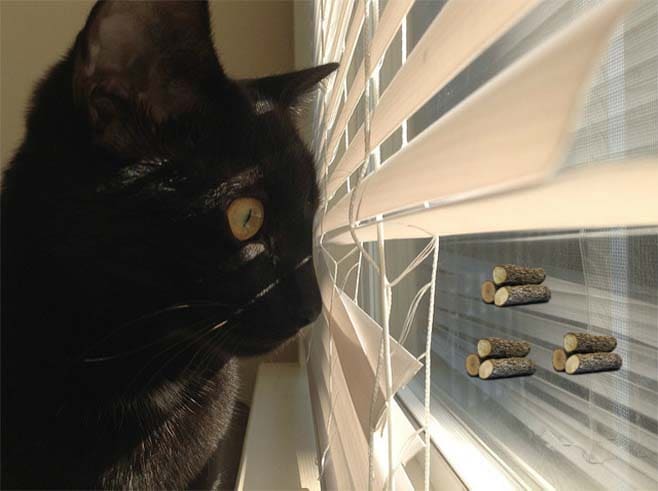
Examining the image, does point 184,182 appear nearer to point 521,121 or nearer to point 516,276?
point 516,276

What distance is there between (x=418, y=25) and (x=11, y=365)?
61cm

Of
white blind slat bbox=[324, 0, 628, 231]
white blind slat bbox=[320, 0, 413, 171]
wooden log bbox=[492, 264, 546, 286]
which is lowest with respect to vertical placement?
→ wooden log bbox=[492, 264, 546, 286]

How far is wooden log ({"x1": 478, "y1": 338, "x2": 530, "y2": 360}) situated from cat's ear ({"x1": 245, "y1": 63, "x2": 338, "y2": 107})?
47 cm

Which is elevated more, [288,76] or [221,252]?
[288,76]

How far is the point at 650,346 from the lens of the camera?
328mm

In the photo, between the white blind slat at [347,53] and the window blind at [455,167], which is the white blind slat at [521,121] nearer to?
the window blind at [455,167]

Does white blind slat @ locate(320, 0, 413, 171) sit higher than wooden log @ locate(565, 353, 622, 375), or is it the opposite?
white blind slat @ locate(320, 0, 413, 171)

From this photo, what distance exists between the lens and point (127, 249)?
2.02 feet

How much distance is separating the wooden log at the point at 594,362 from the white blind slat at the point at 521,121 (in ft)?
0.58

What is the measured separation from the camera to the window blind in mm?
131

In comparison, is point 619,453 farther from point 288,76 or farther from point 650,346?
point 288,76

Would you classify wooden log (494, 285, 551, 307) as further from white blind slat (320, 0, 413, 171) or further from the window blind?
white blind slat (320, 0, 413, 171)

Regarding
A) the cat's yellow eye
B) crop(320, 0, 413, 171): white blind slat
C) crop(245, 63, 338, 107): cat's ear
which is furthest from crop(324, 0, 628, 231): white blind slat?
crop(245, 63, 338, 107): cat's ear

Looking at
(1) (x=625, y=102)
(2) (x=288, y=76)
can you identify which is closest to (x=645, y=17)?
(1) (x=625, y=102)
